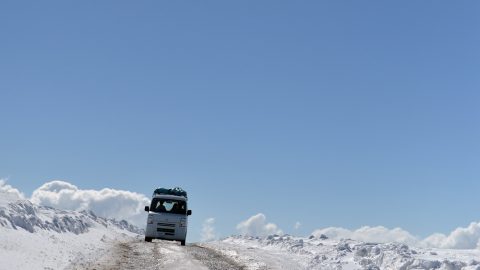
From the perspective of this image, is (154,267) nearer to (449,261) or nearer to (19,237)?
(19,237)

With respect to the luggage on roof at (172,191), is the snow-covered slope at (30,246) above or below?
below

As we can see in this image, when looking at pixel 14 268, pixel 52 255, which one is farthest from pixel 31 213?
pixel 14 268

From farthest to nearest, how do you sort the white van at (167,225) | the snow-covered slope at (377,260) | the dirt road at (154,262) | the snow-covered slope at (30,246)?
1. the white van at (167,225)
2. the snow-covered slope at (377,260)
3. the dirt road at (154,262)
4. the snow-covered slope at (30,246)

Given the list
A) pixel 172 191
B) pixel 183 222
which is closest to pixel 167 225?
pixel 183 222

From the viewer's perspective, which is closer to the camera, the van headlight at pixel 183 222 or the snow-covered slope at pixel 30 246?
the snow-covered slope at pixel 30 246

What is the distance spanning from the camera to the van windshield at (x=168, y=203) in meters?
29.8

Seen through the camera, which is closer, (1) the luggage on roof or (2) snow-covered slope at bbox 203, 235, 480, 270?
(2) snow-covered slope at bbox 203, 235, 480, 270

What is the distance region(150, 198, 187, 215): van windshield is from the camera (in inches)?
1173

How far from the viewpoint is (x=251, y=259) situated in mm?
21875

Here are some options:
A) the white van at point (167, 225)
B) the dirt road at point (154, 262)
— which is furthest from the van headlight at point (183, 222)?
the dirt road at point (154, 262)

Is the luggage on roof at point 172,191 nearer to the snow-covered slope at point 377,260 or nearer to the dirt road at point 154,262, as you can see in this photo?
the snow-covered slope at point 377,260

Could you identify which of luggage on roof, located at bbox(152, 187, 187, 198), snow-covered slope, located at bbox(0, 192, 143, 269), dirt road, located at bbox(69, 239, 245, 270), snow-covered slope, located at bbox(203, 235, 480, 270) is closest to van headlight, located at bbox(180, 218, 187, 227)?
luggage on roof, located at bbox(152, 187, 187, 198)

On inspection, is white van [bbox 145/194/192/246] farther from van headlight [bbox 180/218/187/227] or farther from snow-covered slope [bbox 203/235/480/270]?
snow-covered slope [bbox 203/235/480/270]

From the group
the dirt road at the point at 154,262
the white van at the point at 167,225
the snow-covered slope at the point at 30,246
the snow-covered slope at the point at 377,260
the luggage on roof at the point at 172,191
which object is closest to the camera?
the snow-covered slope at the point at 30,246
